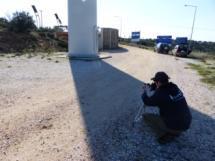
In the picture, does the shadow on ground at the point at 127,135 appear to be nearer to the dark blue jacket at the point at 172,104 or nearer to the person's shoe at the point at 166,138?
the person's shoe at the point at 166,138

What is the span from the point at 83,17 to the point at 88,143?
14439mm

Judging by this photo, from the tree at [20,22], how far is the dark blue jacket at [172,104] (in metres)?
25.9

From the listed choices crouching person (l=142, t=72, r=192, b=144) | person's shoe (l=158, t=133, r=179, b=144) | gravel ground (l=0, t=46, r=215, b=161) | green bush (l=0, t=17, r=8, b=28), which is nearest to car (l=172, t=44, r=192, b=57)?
green bush (l=0, t=17, r=8, b=28)

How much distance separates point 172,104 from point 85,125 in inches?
80.1

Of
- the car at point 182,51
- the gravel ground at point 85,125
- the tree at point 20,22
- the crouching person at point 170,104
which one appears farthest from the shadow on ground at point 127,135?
the tree at point 20,22

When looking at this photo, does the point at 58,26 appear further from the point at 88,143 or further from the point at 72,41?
the point at 88,143

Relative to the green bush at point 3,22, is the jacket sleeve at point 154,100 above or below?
above

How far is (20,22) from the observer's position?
29.4 m

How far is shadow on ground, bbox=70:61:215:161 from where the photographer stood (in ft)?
16.5

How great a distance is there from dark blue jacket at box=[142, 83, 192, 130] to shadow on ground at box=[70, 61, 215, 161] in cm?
50

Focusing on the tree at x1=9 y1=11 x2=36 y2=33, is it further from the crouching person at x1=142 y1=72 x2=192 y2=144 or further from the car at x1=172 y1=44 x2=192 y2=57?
the crouching person at x1=142 y1=72 x2=192 y2=144

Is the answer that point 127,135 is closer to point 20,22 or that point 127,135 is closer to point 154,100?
point 154,100

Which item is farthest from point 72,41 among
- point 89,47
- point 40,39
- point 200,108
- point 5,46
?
point 200,108

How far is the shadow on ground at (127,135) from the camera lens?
5.03 m
